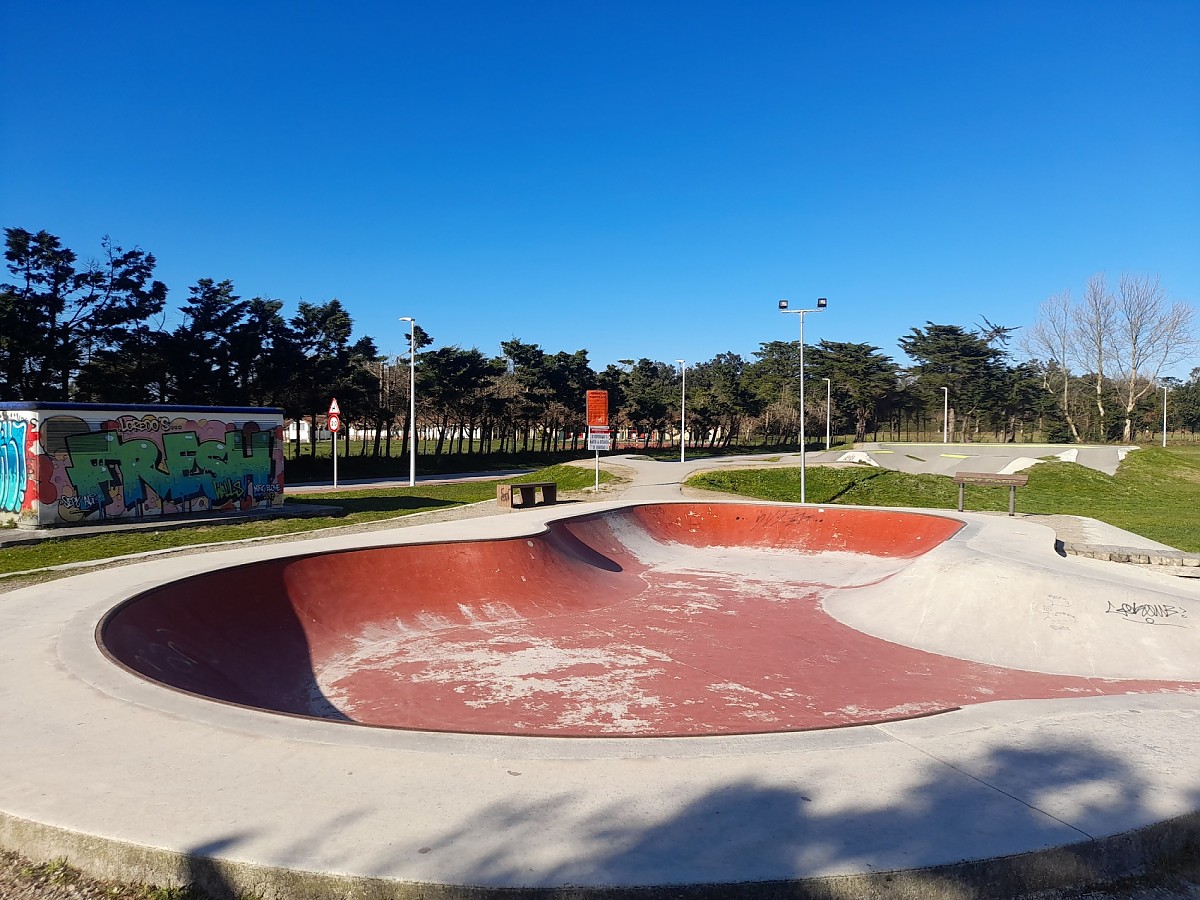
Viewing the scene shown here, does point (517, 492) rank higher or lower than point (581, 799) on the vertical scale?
higher

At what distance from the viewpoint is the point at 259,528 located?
15.6 m

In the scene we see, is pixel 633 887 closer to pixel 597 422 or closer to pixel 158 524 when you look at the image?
pixel 158 524

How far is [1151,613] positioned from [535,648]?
26.2 ft

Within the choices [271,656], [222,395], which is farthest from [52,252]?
[271,656]

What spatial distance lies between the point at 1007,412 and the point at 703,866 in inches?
3123

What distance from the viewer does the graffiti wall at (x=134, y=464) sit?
14102mm

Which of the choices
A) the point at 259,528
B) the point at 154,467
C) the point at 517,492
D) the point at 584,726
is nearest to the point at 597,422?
the point at 517,492

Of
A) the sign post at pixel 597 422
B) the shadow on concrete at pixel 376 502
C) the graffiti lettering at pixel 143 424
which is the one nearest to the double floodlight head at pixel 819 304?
the sign post at pixel 597 422

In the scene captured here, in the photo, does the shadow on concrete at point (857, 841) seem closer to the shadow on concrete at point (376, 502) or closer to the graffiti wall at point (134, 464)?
the graffiti wall at point (134, 464)

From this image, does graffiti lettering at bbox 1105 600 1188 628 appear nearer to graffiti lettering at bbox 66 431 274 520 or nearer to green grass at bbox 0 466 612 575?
green grass at bbox 0 466 612 575

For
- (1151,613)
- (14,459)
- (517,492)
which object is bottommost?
(1151,613)

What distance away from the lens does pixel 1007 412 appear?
70062mm

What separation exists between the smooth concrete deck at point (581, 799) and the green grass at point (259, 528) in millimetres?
7116

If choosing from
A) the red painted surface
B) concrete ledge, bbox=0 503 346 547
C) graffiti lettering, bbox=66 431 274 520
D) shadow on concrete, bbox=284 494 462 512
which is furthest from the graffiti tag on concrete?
the red painted surface
